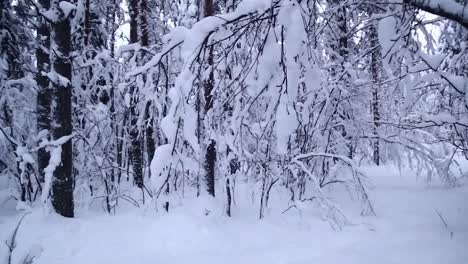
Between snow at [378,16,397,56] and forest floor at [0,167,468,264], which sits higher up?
snow at [378,16,397,56]

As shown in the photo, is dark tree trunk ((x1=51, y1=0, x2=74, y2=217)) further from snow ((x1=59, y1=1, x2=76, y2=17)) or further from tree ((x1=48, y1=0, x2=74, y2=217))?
snow ((x1=59, y1=1, x2=76, y2=17))

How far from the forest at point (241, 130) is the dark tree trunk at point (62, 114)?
0.08 feet

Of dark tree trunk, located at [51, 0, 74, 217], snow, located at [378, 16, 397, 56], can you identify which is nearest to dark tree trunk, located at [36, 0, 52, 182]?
dark tree trunk, located at [51, 0, 74, 217]

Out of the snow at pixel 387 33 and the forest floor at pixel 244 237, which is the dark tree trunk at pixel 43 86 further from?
the snow at pixel 387 33

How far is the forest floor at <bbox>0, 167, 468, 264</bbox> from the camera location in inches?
180

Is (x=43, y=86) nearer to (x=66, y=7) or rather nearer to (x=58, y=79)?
(x=58, y=79)

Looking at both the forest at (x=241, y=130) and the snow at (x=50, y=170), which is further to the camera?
the snow at (x=50, y=170)

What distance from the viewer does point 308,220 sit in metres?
6.42

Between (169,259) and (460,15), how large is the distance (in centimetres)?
466

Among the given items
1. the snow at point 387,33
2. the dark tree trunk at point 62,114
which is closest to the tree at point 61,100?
the dark tree trunk at point 62,114

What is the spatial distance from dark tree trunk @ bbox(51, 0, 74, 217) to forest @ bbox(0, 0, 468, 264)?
2 cm

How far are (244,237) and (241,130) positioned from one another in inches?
126

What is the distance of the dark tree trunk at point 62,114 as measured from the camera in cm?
603

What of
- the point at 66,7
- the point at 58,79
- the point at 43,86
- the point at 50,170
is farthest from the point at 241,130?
the point at 43,86
